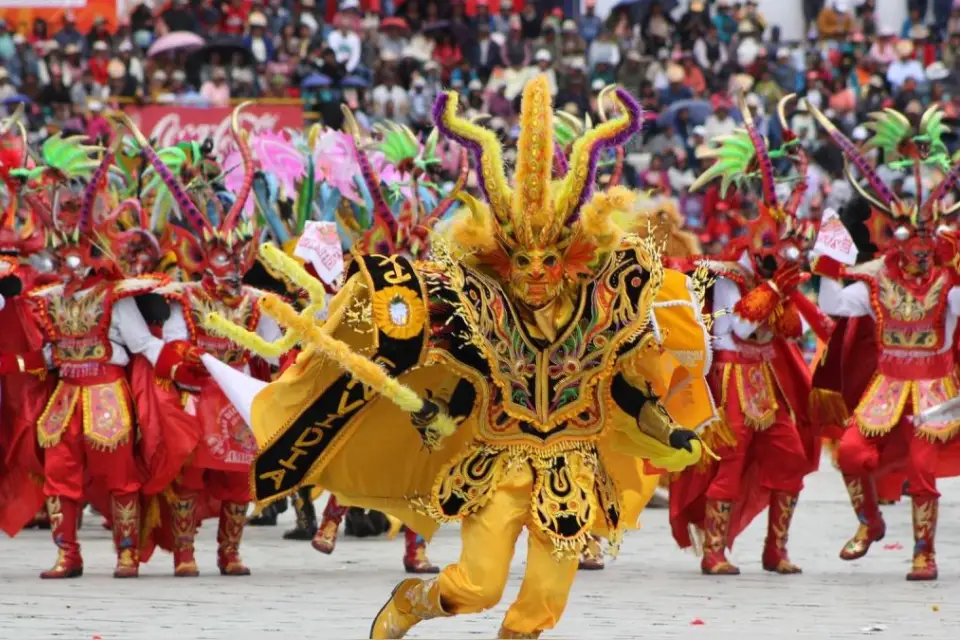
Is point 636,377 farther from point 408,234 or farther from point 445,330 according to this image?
point 408,234

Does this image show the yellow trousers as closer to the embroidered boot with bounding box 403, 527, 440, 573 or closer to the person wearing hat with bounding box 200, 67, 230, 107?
the embroidered boot with bounding box 403, 527, 440, 573

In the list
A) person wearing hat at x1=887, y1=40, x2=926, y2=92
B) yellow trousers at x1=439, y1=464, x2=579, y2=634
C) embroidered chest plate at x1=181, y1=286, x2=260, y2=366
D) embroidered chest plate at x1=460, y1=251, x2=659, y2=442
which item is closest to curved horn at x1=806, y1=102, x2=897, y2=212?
embroidered chest plate at x1=181, y1=286, x2=260, y2=366

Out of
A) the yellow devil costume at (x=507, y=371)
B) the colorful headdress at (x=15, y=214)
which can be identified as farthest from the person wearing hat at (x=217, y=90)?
the yellow devil costume at (x=507, y=371)

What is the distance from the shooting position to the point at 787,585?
1099 cm

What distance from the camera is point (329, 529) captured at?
11.7m

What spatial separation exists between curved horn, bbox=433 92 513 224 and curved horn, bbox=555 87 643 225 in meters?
0.20

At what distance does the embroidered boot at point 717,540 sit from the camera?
11.4 m

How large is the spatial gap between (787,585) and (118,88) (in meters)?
14.4

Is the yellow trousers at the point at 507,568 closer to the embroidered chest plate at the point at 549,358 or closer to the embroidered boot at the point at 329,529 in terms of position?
the embroidered chest plate at the point at 549,358

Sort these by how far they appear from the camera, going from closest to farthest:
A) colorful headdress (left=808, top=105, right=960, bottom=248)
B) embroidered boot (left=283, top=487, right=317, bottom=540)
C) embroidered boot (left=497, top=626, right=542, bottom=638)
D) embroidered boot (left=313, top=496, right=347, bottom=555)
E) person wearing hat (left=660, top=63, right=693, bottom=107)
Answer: embroidered boot (left=497, top=626, right=542, bottom=638) → colorful headdress (left=808, top=105, right=960, bottom=248) → embroidered boot (left=313, top=496, right=347, bottom=555) → embroidered boot (left=283, top=487, right=317, bottom=540) → person wearing hat (left=660, top=63, right=693, bottom=107)

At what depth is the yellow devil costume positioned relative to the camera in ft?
25.4

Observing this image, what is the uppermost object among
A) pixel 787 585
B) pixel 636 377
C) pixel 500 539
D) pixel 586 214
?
pixel 586 214

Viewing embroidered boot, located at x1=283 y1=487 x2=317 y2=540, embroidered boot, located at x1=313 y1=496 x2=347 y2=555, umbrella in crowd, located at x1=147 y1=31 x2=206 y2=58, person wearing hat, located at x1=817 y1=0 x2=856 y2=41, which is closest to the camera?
embroidered boot, located at x1=313 y1=496 x2=347 y2=555

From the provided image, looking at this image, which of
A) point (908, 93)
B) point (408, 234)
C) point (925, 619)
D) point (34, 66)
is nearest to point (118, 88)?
point (34, 66)
